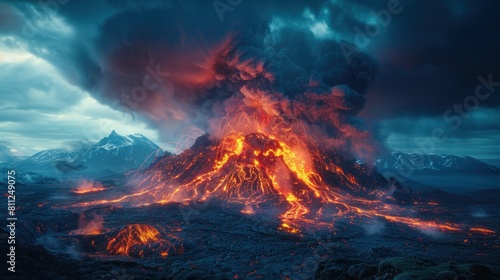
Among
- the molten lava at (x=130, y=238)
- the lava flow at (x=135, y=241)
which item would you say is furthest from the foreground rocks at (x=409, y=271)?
the molten lava at (x=130, y=238)

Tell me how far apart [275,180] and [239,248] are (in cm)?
4794

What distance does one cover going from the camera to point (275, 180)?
82.6 meters

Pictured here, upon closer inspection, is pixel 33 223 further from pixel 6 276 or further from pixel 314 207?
pixel 314 207

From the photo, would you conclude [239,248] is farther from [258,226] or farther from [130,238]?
[130,238]

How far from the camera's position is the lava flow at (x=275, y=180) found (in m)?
62.3

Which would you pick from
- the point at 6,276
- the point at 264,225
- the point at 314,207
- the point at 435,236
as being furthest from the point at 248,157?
the point at 6,276

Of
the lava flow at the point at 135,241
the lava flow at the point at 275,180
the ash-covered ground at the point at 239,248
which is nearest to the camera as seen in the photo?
the ash-covered ground at the point at 239,248

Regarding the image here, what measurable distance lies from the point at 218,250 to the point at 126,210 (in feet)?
111

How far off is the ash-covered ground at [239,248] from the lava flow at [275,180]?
6205mm

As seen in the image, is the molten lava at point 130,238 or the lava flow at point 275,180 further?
the lava flow at point 275,180

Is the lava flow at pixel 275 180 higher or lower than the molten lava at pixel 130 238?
higher

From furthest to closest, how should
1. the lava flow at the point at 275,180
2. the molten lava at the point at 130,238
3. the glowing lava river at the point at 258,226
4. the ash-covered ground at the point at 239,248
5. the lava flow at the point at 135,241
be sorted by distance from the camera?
1. the lava flow at the point at 275,180
2. the molten lava at the point at 130,238
3. the lava flow at the point at 135,241
4. the glowing lava river at the point at 258,226
5. the ash-covered ground at the point at 239,248

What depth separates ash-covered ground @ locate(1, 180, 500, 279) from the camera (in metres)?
19.8

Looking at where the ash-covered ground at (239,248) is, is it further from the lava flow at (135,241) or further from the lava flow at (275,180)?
the lava flow at (275,180)
